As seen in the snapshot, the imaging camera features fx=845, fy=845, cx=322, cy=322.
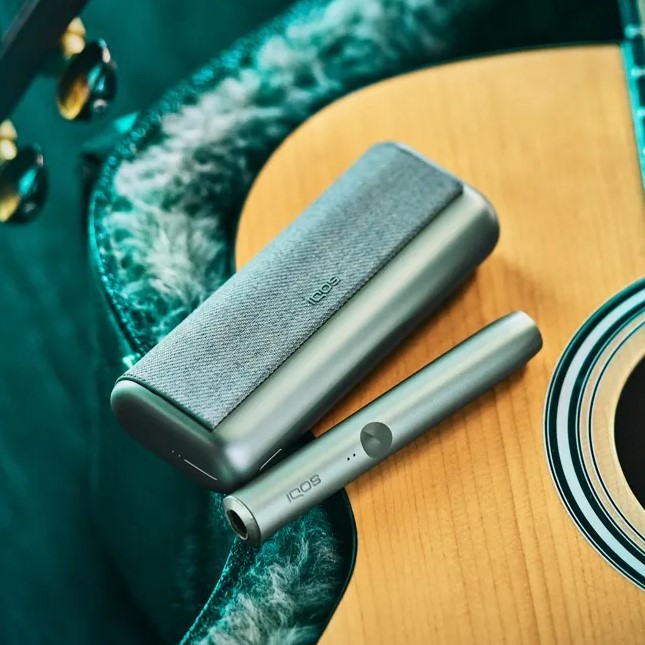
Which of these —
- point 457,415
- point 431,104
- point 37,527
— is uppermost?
point 431,104

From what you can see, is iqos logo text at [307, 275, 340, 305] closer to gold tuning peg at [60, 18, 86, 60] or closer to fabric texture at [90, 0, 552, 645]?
fabric texture at [90, 0, 552, 645]

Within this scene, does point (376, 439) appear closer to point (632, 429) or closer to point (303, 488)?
point (303, 488)

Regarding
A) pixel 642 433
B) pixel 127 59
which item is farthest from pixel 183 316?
pixel 127 59

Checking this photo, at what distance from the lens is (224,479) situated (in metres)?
0.50

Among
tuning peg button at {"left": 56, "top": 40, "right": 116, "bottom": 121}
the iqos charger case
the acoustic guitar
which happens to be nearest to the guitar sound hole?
the acoustic guitar

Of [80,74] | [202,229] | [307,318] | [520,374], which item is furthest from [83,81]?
[520,374]

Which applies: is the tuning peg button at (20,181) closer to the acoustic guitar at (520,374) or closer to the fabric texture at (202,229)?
the fabric texture at (202,229)

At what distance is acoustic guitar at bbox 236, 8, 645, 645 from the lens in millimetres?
502

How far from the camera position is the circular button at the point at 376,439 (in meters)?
0.51

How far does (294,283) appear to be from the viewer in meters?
0.55

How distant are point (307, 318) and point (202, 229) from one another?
0.52 ft

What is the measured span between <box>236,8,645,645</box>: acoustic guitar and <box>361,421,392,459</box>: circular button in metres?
0.03

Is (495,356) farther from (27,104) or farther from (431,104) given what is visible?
(27,104)

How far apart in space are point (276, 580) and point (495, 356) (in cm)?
20
